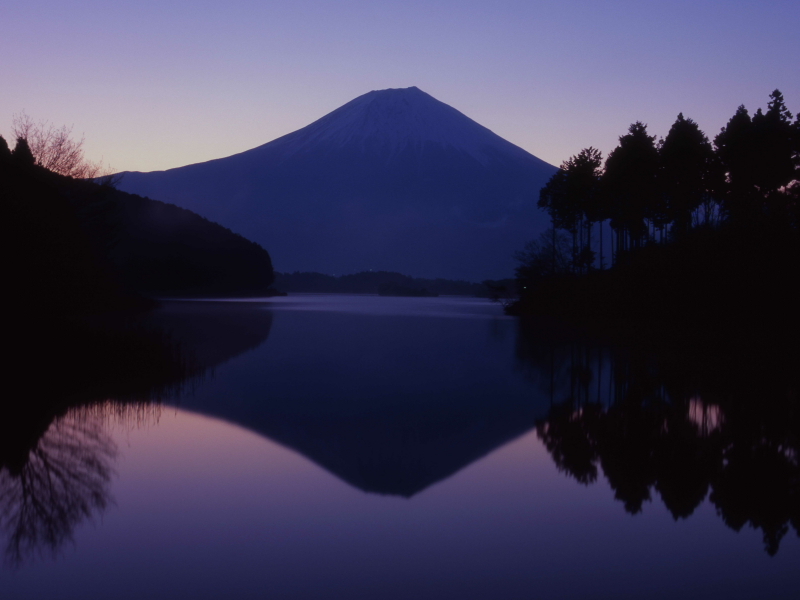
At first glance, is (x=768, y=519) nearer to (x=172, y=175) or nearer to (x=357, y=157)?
(x=357, y=157)

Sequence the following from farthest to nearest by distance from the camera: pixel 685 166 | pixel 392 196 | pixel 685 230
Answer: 1. pixel 392 196
2. pixel 685 166
3. pixel 685 230

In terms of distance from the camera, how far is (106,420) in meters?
8.75

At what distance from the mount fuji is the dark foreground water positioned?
15576 centimetres

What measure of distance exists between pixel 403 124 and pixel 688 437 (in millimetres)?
181518

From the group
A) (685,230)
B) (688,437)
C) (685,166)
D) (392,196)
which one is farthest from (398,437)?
(392,196)

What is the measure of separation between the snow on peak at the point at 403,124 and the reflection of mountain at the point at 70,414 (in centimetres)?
16127

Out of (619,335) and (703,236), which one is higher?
(703,236)

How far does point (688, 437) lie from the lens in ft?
26.5

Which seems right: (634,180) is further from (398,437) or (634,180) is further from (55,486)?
(55,486)

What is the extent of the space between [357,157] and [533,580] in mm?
188957

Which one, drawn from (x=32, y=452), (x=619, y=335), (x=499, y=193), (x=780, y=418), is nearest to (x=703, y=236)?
(x=619, y=335)

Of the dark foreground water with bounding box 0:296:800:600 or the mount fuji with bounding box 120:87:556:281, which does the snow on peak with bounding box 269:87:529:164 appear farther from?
the dark foreground water with bounding box 0:296:800:600

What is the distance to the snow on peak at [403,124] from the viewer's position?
575 feet

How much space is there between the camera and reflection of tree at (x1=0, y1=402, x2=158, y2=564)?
484cm
